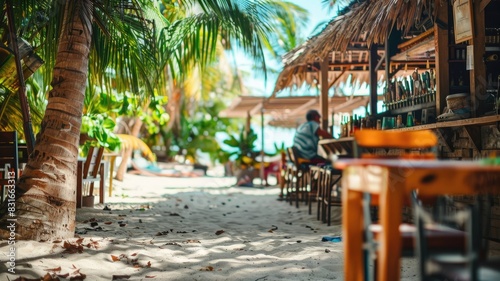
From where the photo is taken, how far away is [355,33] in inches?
261

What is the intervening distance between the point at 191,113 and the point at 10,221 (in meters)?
19.8

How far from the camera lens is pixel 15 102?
22.2 feet

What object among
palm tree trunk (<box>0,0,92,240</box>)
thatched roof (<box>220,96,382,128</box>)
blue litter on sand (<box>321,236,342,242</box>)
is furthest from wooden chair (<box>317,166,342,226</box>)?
thatched roof (<box>220,96,382,128</box>)

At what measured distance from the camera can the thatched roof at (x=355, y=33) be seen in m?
5.46

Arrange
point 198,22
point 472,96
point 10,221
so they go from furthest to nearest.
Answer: point 198,22, point 472,96, point 10,221

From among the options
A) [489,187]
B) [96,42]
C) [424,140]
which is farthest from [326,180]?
[489,187]

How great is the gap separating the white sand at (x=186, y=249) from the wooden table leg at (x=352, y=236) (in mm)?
1458

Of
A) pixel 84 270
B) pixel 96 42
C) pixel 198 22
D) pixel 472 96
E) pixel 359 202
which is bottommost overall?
pixel 84 270

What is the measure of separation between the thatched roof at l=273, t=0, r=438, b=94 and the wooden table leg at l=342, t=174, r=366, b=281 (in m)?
3.28

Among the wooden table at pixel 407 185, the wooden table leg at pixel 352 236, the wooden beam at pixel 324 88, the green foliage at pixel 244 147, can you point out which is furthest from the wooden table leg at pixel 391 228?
the green foliage at pixel 244 147

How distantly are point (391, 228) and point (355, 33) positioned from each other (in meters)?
4.90

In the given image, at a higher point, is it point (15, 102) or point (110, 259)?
point (15, 102)

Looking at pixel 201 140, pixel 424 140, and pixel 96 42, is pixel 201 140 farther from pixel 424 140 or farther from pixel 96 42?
pixel 424 140

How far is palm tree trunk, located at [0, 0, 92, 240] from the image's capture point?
14.8 feet
